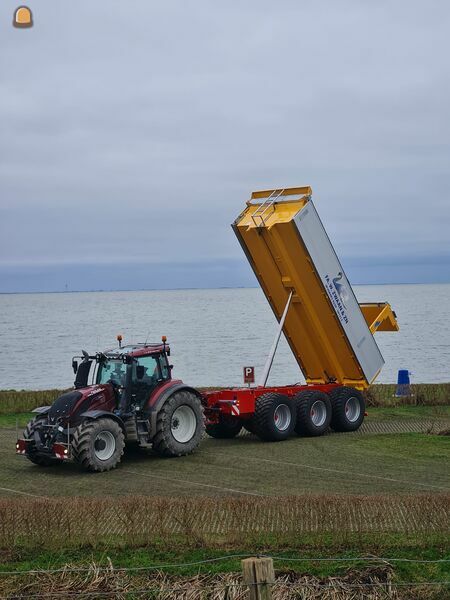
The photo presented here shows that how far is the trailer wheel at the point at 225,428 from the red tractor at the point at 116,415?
2130 millimetres

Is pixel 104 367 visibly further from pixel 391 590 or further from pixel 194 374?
pixel 194 374

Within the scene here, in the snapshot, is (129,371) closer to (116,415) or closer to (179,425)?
(116,415)

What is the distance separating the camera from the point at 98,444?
1642cm

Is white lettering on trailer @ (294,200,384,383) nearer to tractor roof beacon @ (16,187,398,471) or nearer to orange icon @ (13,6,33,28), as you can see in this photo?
tractor roof beacon @ (16,187,398,471)

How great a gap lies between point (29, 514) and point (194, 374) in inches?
1510

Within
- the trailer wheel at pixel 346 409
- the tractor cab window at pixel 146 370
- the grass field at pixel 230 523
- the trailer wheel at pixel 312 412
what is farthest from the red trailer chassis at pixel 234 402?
the grass field at pixel 230 523

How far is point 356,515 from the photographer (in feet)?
37.1

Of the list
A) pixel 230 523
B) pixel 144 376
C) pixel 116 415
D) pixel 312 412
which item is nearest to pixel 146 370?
pixel 144 376

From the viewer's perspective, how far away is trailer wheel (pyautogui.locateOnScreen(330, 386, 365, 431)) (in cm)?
2041

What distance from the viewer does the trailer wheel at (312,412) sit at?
64.8 ft

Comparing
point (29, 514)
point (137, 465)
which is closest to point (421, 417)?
point (137, 465)

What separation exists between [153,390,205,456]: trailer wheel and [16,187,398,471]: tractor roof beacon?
0.02 metres

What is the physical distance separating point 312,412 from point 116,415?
4.81 metres

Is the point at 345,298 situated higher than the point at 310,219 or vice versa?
the point at 310,219
